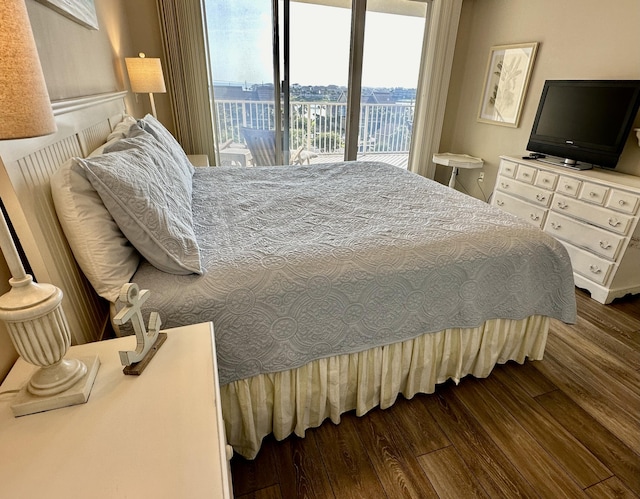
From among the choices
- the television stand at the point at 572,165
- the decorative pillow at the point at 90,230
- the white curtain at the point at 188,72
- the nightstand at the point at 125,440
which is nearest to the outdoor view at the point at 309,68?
the white curtain at the point at 188,72

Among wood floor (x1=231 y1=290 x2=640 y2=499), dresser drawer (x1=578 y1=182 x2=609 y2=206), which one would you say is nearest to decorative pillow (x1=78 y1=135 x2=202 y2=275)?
wood floor (x1=231 y1=290 x2=640 y2=499)

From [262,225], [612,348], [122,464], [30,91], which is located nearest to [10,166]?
[30,91]

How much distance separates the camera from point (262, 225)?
5.21ft

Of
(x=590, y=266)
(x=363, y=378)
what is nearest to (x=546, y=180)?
(x=590, y=266)

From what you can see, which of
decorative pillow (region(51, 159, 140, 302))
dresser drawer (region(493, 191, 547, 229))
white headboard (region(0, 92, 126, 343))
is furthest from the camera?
dresser drawer (region(493, 191, 547, 229))

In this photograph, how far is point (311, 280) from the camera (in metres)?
1.22

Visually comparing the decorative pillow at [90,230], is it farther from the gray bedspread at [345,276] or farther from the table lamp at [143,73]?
the table lamp at [143,73]

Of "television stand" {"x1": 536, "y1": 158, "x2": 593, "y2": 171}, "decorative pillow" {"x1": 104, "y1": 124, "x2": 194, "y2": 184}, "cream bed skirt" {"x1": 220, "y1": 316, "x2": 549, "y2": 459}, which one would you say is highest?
"decorative pillow" {"x1": 104, "y1": 124, "x2": 194, "y2": 184}

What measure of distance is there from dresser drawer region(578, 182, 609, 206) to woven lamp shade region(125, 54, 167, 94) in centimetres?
338

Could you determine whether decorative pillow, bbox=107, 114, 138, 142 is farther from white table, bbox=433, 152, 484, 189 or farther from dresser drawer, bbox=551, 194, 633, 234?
white table, bbox=433, 152, 484, 189

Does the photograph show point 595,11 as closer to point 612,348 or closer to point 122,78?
point 612,348

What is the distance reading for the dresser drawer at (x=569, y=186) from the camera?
2556mm

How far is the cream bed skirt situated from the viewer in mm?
1312

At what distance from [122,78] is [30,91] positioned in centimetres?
252
